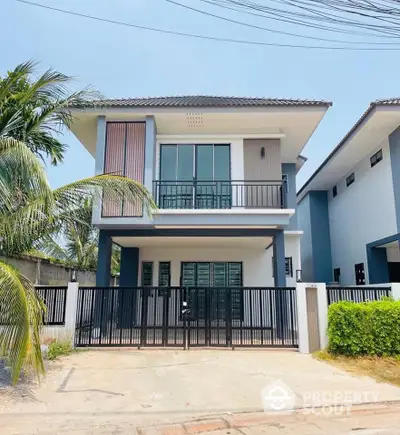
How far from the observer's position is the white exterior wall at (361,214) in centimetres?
1276

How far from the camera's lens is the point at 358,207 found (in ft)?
49.8

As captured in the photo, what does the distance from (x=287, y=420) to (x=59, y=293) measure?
256 inches

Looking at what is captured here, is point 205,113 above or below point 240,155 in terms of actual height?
above

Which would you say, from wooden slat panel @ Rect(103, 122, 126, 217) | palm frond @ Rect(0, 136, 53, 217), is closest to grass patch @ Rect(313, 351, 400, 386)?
palm frond @ Rect(0, 136, 53, 217)

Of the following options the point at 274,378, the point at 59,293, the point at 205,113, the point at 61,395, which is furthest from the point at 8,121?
the point at 274,378

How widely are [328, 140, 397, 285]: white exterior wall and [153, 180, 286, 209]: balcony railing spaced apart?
4049mm

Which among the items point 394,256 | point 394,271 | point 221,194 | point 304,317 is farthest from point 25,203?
point 394,271

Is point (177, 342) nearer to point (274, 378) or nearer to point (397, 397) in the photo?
point (274, 378)

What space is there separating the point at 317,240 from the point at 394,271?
4592 mm

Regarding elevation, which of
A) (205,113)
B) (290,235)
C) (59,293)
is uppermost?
(205,113)

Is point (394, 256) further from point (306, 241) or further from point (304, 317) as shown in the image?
point (304, 317)

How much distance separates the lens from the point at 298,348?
9.06 m
